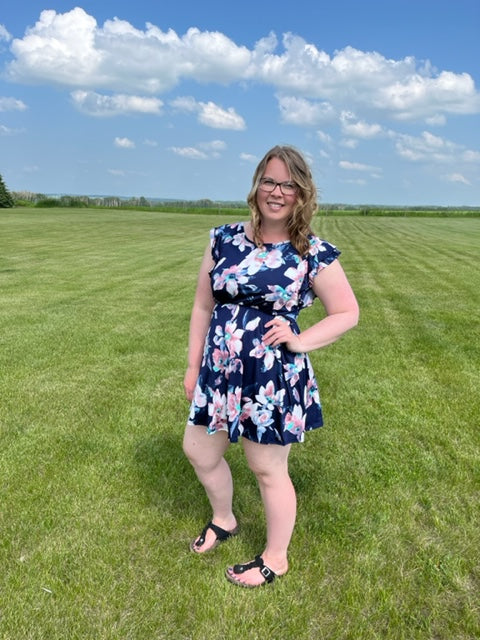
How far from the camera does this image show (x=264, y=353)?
2.29 meters

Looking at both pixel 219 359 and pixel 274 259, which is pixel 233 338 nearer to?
pixel 219 359

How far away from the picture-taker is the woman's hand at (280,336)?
224 cm

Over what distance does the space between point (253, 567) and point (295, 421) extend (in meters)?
0.88

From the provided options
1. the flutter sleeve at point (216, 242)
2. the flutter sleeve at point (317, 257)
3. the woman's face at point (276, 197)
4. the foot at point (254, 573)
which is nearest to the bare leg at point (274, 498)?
the foot at point (254, 573)

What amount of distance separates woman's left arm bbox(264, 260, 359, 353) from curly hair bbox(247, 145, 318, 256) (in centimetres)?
16

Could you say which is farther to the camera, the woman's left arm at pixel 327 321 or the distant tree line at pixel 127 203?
the distant tree line at pixel 127 203

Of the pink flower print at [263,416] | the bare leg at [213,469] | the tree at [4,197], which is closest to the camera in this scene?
the pink flower print at [263,416]

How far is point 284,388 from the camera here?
2.33 m

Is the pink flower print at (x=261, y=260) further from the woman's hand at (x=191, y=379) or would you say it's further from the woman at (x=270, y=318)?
the woman's hand at (x=191, y=379)

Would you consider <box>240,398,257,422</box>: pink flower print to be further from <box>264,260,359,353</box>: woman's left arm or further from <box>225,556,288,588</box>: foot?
<box>225,556,288,588</box>: foot

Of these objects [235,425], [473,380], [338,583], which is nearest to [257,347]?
[235,425]

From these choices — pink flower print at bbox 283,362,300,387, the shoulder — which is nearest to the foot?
pink flower print at bbox 283,362,300,387

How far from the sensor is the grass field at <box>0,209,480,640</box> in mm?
2412

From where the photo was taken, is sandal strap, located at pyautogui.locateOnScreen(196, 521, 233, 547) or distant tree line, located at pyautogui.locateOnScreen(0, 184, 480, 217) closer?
sandal strap, located at pyautogui.locateOnScreen(196, 521, 233, 547)
